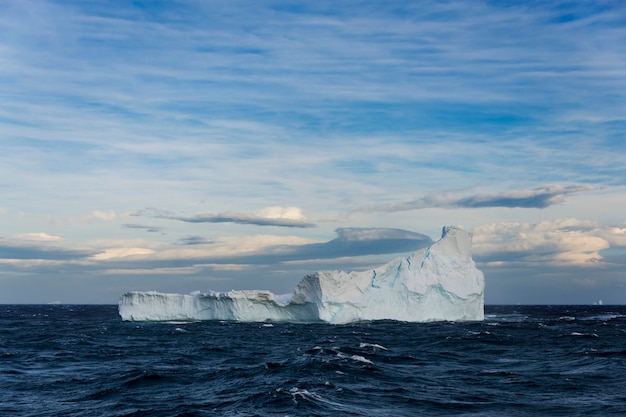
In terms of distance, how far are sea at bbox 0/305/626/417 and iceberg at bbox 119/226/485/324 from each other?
955 cm

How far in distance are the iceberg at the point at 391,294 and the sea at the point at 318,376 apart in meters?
9.55

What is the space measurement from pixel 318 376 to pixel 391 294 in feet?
85.1

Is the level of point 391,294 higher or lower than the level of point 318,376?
higher

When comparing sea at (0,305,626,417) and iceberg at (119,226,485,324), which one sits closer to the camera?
sea at (0,305,626,417)

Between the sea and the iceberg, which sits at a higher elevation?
the iceberg

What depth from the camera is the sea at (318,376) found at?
15656mm

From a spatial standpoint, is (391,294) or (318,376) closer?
(318,376)

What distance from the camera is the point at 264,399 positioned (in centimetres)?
1642

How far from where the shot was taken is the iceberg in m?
43.8

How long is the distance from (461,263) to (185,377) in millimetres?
28647

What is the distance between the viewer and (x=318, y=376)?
65.2 feet

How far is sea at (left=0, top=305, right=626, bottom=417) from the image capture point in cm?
1566

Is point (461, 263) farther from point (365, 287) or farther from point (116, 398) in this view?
point (116, 398)

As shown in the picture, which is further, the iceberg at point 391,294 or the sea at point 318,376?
the iceberg at point 391,294
